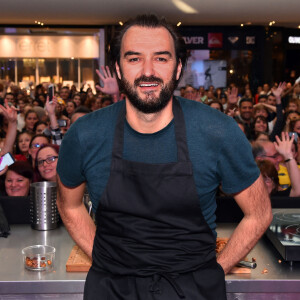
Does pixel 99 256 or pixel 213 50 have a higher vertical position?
pixel 213 50

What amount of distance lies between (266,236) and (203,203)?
2.36ft

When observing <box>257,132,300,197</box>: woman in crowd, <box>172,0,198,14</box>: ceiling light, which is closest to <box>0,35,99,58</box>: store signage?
<box>172,0,198,14</box>: ceiling light

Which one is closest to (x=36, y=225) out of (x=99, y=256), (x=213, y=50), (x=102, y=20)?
(x=99, y=256)

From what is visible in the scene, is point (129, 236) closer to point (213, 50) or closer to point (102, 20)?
point (102, 20)

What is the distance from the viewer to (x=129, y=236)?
3.89ft

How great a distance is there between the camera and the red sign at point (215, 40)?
13.2m

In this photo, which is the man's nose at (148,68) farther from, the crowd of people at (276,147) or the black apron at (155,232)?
the crowd of people at (276,147)

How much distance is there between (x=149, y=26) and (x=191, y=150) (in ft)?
1.20

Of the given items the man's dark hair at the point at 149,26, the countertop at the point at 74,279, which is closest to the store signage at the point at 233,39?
the countertop at the point at 74,279

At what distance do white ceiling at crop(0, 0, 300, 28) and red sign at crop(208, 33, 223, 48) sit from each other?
785mm

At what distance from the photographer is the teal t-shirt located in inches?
47.3

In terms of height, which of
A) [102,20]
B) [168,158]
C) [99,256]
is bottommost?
[99,256]

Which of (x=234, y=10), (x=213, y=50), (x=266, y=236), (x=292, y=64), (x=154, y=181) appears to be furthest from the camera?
(x=292, y=64)

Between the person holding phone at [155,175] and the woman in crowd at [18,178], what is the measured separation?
4.81ft
